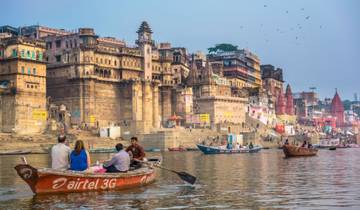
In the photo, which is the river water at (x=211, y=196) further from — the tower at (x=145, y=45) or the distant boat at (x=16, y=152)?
the tower at (x=145, y=45)

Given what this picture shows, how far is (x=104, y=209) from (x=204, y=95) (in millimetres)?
103044

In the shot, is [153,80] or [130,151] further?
[153,80]

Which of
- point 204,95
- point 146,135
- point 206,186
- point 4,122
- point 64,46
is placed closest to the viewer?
point 206,186

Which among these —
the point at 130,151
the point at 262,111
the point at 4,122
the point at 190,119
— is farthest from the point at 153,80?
the point at 130,151

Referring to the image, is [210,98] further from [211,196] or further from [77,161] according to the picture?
[211,196]

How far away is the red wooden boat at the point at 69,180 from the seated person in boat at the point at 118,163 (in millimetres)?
378

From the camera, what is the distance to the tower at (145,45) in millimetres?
105213

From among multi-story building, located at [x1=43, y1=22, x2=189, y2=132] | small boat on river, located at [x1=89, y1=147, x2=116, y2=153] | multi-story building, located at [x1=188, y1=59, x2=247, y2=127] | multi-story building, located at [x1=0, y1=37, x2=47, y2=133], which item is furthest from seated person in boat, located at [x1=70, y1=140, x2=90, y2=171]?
multi-story building, located at [x1=188, y1=59, x2=247, y2=127]

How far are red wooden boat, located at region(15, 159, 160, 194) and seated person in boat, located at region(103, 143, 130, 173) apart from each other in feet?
1.24

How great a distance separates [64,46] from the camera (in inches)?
4043

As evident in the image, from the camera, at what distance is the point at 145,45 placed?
106688 millimetres

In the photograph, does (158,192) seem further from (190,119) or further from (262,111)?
(262,111)

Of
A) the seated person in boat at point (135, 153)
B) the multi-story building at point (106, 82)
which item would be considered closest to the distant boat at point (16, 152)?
the multi-story building at point (106, 82)

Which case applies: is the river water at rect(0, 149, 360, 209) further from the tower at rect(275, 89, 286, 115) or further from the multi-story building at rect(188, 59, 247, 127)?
the tower at rect(275, 89, 286, 115)
